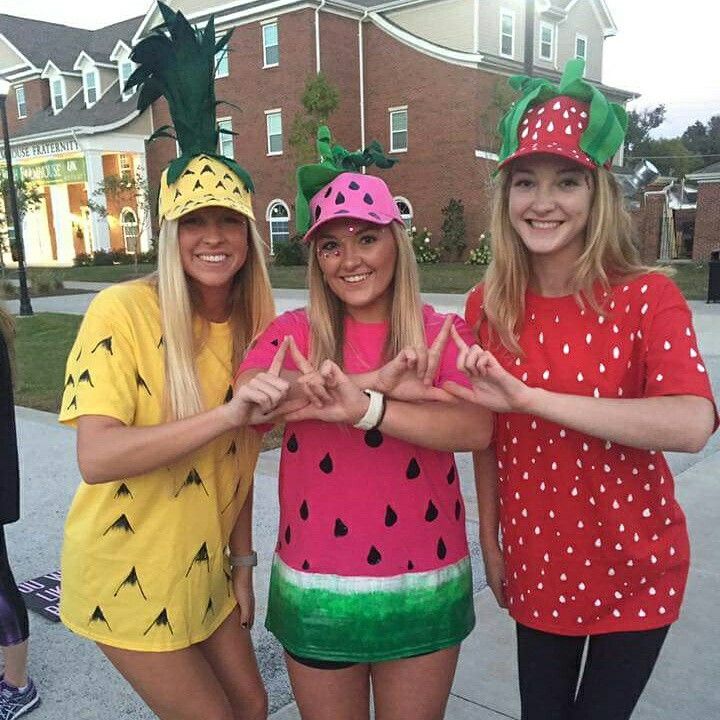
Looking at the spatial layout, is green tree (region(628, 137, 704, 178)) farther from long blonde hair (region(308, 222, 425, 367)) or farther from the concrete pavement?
long blonde hair (region(308, 222, 425, 367))

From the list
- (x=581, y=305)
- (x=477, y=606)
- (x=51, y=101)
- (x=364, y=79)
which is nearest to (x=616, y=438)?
(x=581, y=305)

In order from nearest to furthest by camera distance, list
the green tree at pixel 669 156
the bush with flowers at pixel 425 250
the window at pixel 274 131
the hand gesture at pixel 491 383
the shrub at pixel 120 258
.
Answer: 1. the hand gesture at pixel 491 383
2. the bush with flowers at pixel 425 250
3. the window at pixel 274 131
4. the shrub at pixel 120 258
5. the green tree at pixel 669 156

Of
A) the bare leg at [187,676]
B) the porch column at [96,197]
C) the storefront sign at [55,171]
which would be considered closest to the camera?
the bare leg at [187,676]

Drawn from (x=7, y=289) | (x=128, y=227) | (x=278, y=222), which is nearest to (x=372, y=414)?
(x=7, y=289)

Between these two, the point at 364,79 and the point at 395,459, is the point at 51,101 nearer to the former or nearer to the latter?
the point at 364,79

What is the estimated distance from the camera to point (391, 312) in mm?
1946

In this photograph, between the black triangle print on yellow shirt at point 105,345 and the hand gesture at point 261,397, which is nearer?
the hand gesture at point 261,397

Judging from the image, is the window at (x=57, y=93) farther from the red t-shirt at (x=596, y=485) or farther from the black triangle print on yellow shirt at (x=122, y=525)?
the red t-shirt at (x=596, y=485)

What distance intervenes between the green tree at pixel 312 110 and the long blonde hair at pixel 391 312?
21.3m

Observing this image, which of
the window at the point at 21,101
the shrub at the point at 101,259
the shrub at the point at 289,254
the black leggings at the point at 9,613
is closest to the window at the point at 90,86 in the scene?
the window at the point at 21,101

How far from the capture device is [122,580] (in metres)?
1.93

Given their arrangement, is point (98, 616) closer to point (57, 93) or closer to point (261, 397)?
point (261, 397)

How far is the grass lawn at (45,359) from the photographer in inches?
311

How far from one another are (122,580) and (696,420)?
153cm
